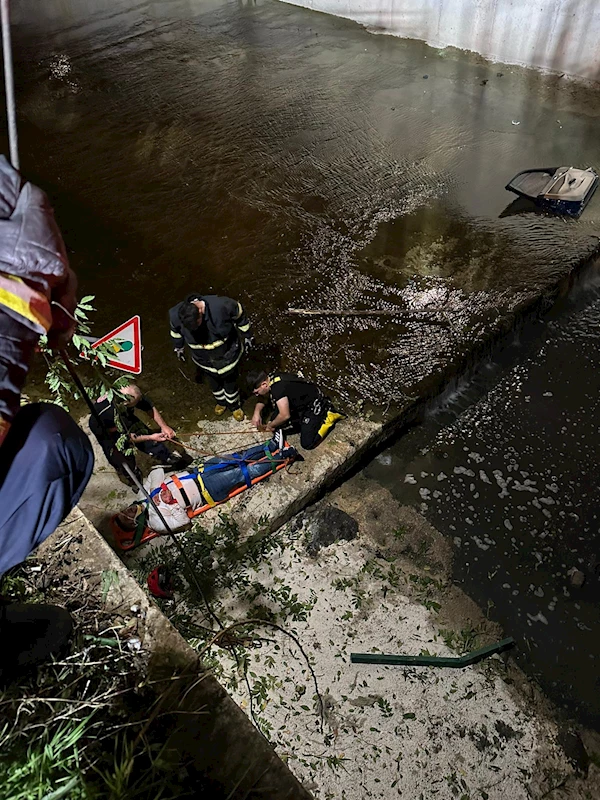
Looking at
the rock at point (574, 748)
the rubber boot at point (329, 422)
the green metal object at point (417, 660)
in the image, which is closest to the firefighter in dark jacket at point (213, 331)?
the rubber boot at point (329, 422)

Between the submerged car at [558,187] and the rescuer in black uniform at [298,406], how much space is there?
5187 millimetres

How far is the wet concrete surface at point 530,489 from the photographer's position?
4.54 metres

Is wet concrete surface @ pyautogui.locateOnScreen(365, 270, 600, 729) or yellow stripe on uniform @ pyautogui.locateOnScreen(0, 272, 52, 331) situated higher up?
yellow stripe on uniform @ pyautogui.locateOnScreen(0, 272, 52, 331)

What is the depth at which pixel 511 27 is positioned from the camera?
1130 cm

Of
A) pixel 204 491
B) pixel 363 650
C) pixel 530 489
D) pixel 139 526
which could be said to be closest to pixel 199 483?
pixel 204 491

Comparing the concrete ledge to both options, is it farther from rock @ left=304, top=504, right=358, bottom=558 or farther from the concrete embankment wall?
the concrete embankment wall

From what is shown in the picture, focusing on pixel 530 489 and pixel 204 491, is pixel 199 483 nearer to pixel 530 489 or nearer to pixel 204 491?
pixel 204 491

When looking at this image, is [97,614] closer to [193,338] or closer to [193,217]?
[193,338]

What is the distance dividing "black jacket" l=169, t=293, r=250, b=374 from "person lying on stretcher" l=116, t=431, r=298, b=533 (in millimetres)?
923

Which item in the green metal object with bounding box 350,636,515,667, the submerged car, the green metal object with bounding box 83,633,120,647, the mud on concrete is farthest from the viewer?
the submerged car

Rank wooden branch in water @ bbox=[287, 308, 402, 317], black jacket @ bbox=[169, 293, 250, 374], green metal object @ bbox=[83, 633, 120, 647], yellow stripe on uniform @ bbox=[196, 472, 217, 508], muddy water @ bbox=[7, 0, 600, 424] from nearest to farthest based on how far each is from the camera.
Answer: green metal object @ bbox=[83, 633, 120, 647], yellow stripe on uniform @ bbox=[196, 472, 217, 508], black jacket @ bbox=[169, 293, 250, 374], muddy water @ bbox=[7, 0, 600, 424], wooden branch in water @ bbox=[287, 308, 402, 317]

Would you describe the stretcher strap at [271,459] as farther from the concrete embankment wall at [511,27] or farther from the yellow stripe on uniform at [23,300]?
the concrete embankment wall at [511,27]

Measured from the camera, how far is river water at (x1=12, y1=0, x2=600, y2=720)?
5.41 meters

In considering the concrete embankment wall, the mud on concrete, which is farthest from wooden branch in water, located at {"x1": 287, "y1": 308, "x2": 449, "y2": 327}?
the concrete embankment wall
